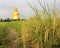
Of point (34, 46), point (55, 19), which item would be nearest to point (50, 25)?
point (55, 19)

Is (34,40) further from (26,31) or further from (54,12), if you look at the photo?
(54,12)

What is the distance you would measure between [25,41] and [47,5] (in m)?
0.85

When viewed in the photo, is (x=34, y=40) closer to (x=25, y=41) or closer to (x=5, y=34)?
(x=25, y=41)

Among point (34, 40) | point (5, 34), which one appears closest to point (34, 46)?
point (34, 40)

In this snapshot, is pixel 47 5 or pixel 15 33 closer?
pixel 47 5

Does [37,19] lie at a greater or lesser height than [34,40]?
greater

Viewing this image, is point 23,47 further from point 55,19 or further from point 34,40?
point 55,19

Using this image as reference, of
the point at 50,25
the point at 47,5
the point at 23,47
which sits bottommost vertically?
the point at 23,47

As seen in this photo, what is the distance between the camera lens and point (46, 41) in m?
5.80

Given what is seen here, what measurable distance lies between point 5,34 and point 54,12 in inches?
57.7

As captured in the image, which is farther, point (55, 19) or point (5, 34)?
point (5, 34)

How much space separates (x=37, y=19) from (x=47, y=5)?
0.35 metres

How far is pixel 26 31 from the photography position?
5977 mm

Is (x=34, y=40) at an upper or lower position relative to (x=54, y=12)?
lower
